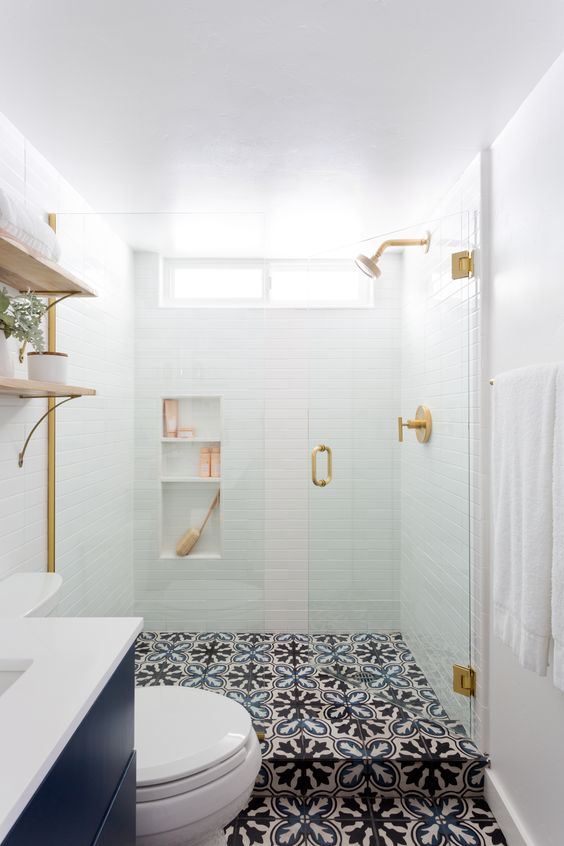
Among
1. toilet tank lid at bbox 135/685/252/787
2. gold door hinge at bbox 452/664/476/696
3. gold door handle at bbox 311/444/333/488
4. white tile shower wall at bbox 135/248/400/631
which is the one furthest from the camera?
gold door handle at bbox 311/444/333/488

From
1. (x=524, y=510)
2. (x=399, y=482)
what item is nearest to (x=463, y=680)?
(x=399, y=482)

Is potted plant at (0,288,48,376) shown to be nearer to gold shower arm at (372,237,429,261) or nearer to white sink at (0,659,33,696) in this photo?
white sink at (0,659,33,696)

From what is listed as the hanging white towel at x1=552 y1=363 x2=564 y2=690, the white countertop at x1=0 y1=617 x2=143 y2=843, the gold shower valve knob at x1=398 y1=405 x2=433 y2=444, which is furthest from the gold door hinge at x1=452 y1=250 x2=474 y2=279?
the white countertop at x1=0 y1=617 x2=143 y2=843

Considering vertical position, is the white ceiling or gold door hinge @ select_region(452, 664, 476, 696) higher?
the white ceiling

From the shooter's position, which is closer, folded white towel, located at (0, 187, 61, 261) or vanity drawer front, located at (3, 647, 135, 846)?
vanity drawer front, located at (3, 647, 135, 846)

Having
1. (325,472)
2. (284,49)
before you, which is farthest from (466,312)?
(284,49)

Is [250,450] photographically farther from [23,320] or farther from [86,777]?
[86,777]

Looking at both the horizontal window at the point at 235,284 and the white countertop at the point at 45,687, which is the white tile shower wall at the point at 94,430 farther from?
the white countertop at the point at 45,687

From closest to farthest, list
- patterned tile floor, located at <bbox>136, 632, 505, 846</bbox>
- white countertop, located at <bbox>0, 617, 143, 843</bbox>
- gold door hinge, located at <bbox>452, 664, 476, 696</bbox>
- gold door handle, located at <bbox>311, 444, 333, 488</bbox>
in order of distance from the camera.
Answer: white countertop, located at <bbox>0, 617, 143, 843</bbox>, patterned tile floor, located at <bbox>136, 632, 505, 846</bbox>, gold door hinge, located at <bbox>452, 664, 476, 696</bbox>, gold door handle, located at <bbox>311, 444, 333, 488</bbox>

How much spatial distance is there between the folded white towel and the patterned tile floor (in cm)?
165

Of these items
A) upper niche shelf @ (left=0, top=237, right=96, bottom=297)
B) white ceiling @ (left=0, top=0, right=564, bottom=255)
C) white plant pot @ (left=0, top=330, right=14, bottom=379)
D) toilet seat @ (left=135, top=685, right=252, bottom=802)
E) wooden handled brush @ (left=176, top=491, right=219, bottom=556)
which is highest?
white ceiling @ (left=0, top=0, right=564, bottom=255)

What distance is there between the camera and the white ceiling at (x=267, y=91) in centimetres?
129

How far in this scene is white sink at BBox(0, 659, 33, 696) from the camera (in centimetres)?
101

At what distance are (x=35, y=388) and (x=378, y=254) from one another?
1462mm
